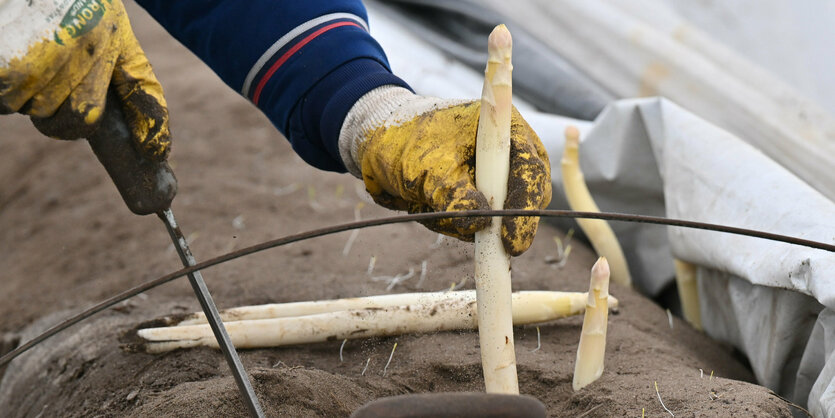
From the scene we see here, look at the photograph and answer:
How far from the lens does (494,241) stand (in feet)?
4.15

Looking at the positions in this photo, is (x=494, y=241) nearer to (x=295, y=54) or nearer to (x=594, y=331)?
(x=594, y=331)

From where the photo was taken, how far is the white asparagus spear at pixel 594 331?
139cm

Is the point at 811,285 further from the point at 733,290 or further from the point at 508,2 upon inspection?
the point at 508,2

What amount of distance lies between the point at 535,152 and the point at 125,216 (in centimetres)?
201

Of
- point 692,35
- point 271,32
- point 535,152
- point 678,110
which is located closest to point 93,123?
point 271,32

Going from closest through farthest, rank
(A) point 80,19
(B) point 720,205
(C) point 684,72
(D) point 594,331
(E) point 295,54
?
1. (A) point 80,19
2. (D) point 594,331
3. (E) point 295,54
4. (B) point 720,205
5. (C) point 684,72

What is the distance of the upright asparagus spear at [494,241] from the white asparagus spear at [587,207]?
755 millimetres

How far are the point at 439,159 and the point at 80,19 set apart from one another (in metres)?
→ 0.63

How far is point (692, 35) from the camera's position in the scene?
8.23 feet

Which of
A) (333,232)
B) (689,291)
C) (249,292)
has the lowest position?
(249,292)

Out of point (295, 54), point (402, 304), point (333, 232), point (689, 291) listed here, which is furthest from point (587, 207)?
point (333, 232)

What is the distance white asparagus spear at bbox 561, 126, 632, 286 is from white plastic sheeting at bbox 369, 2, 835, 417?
0.14 m

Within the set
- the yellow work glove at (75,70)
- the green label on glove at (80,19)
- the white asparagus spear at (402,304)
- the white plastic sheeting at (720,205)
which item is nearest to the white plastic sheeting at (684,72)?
the white plastic sheeting at (720,205)

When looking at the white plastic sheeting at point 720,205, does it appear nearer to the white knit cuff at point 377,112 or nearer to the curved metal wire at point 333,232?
the curved metal wire at point 333,232
